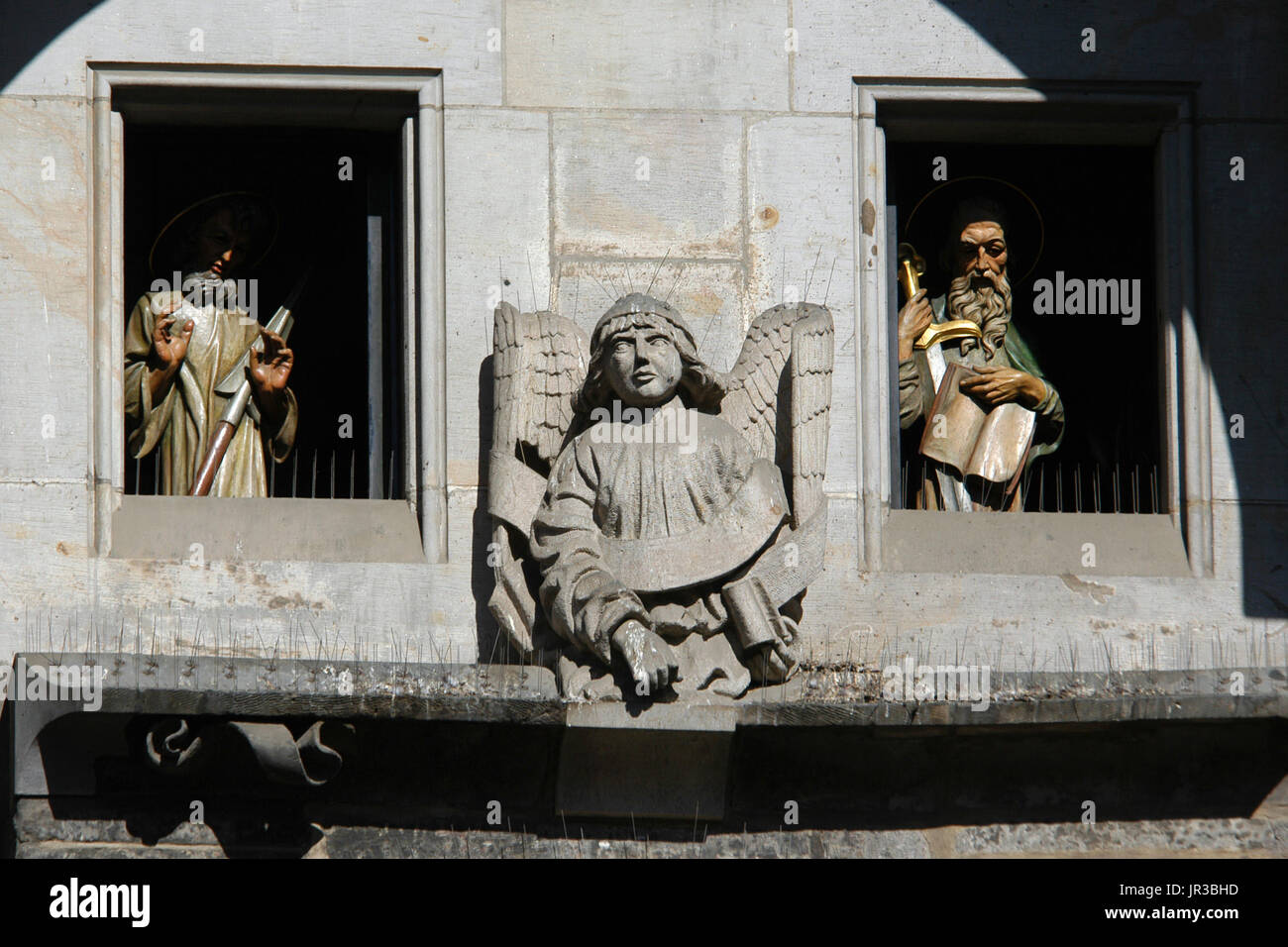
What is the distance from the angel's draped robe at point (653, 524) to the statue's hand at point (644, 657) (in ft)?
0.13

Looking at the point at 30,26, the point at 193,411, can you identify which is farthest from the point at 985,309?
the point at 30,26

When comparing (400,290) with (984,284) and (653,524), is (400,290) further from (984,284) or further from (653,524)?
(984,284)

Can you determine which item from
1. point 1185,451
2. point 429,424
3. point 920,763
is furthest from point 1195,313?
point 429,424

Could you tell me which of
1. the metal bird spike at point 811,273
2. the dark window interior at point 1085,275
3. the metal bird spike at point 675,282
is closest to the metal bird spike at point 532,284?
the metal bird spike at point 675,282

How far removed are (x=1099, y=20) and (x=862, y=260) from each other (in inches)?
53.0

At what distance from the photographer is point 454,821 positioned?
384 inches

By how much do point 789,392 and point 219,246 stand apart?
7.75ft

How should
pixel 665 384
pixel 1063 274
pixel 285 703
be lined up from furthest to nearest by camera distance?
pixel 1063 274 < pixel 665 384 < pixel 285 703

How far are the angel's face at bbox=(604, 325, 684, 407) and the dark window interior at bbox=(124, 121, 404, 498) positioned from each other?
3.97 feet

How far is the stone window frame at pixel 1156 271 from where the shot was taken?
34.6ft

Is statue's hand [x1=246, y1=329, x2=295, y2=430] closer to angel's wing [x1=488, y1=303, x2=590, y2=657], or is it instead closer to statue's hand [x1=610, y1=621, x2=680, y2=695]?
angel's wing [x1=488, y1=303, x2=590, y2=657]

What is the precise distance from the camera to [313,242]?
11.2 meters

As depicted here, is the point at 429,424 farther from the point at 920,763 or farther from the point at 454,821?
the point at 920,763

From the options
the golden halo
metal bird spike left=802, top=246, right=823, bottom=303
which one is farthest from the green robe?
metal bird spike left=802, top=246, right=823, bottom=303
